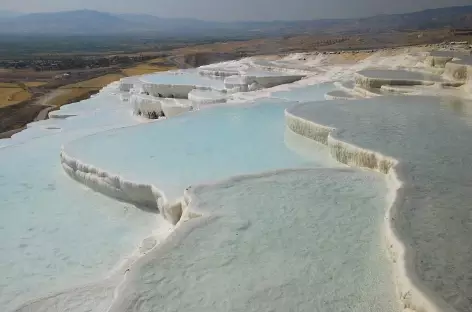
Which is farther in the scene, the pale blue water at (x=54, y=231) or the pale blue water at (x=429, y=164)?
the pale blue water at (x=54, y=231)

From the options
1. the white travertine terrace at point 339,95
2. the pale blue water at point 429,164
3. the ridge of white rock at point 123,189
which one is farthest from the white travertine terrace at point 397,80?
the ridge of white rock at point 123,189

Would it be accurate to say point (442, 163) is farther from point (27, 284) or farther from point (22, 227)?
point (22, 227)

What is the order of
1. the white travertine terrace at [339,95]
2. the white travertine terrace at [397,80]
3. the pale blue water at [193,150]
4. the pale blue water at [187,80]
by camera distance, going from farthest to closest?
the pale blue water at [187,80] → the white travertine terrace at [397,80] → the white travertine terrace at [339,95] → the pale blue water at [193,150]

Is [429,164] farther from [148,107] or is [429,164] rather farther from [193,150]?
[148,107]

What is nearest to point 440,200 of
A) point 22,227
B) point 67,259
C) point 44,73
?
point 67,259

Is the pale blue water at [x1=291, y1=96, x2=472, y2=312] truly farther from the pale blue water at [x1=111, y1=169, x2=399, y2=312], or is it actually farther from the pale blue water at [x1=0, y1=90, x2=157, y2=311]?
the pale blue water at [x1=0, y1=90, x2=157, y2=311]

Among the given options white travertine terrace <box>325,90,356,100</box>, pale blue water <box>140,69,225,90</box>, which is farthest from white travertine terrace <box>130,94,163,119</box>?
white travertine terrace <box>325,90,356,100</box>

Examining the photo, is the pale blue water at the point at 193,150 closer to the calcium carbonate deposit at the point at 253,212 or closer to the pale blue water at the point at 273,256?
the calcium carbonate deposit at the point at 253,212
